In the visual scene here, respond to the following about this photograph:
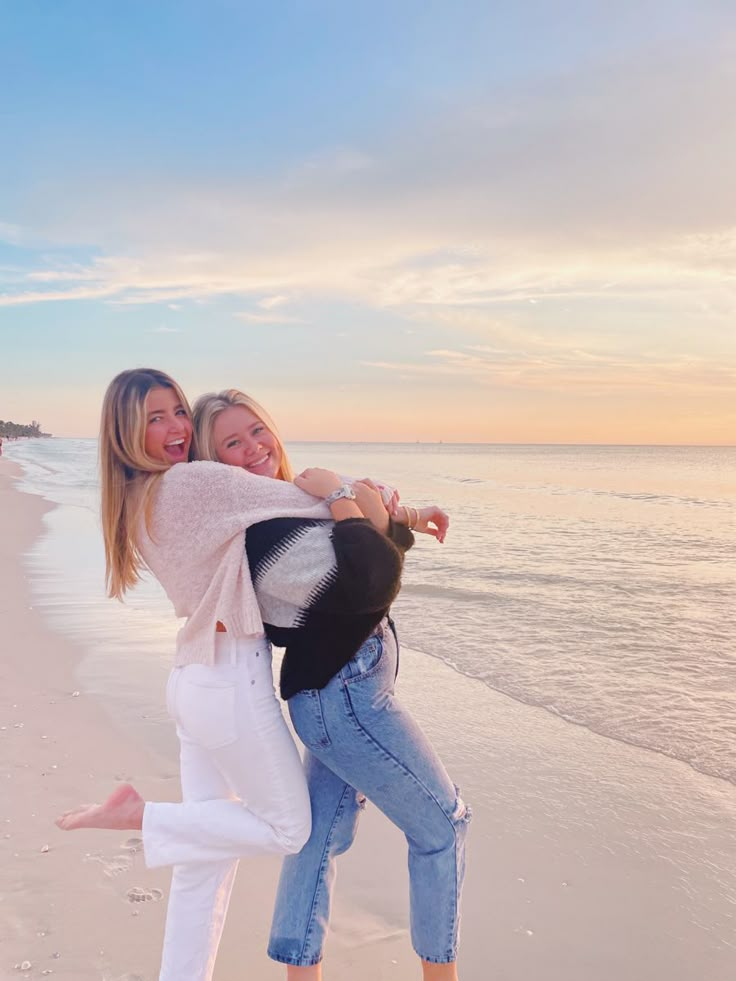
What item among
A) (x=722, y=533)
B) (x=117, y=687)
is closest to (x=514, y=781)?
(x=117, y=687)

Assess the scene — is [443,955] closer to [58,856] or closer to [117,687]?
[58,856]

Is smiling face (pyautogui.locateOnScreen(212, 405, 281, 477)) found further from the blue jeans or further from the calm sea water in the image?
the calm sea water

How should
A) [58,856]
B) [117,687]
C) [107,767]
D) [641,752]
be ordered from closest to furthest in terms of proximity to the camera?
1. [58,856]
2. [107,767]
3. [641,752]
4. [117,687]

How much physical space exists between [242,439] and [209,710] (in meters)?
0.88


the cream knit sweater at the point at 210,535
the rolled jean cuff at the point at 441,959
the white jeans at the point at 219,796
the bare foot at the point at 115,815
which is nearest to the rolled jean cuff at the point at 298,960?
the white jeans at the point at 219,796

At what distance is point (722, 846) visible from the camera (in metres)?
3.93

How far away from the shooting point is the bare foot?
2.52 m

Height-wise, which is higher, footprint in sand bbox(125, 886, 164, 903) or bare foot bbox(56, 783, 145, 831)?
bare foot bbox(56, 783, 145, 831)

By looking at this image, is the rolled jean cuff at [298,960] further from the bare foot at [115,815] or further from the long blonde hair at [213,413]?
the long blonde hair at [213,413]

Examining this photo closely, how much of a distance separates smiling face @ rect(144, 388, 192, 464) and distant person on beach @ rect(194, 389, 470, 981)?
0.09 m

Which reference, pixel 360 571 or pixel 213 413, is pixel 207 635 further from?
pixel 213 413

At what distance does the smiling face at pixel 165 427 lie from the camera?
2.49 m

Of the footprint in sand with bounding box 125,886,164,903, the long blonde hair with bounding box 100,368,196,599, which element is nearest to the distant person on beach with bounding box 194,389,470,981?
the long blonde hair with bounding box 100,368,196,599

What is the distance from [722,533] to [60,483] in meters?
23.0
